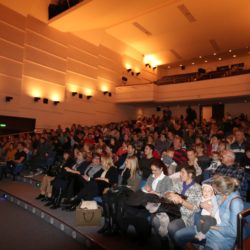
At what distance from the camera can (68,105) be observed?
487 inches

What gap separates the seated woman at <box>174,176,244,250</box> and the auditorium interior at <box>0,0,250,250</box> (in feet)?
10.8

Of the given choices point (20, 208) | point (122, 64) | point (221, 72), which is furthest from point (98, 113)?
point (20, 208)

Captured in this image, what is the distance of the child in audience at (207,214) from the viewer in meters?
2.29

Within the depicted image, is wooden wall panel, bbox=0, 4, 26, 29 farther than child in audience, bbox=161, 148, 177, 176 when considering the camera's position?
Yes

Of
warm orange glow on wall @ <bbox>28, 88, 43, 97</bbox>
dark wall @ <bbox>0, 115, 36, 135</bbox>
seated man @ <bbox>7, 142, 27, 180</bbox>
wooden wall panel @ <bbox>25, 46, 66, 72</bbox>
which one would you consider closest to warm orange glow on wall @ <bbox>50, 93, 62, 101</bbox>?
warm orange glow on wall @ <bbox>28, 88, 43, 97</bbox>

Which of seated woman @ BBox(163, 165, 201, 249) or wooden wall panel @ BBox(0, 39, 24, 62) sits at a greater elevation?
wooden wall panel @ BBox(0, 39, 24, 62)

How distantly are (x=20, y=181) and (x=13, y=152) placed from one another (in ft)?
3.89

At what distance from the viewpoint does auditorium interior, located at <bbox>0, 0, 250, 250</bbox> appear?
916 cm

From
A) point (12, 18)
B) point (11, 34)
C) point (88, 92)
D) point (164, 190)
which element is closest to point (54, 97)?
point (88, 92)

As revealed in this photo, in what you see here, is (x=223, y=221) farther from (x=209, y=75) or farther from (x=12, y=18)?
(x=209, y=75)

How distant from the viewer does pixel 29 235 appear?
3525 millimetres

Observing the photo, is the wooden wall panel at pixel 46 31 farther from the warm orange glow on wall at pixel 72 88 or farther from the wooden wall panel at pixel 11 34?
the warm orange glow on wall at pixel 72 88

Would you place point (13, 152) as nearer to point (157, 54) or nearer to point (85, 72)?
point (85, 72)

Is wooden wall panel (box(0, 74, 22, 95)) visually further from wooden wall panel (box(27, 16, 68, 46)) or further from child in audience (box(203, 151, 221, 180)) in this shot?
child in audience (box(203, 151, 221, 180))
